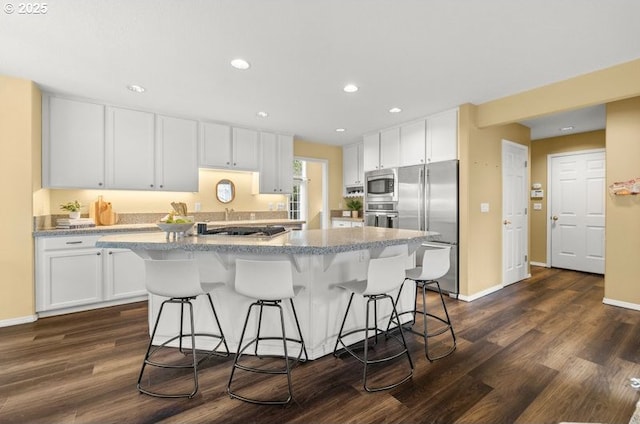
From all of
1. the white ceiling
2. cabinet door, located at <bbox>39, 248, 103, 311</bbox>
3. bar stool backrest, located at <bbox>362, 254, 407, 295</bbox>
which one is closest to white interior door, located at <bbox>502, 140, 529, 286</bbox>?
the white ceiling

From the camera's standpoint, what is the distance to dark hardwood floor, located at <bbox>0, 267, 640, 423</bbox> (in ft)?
5.83

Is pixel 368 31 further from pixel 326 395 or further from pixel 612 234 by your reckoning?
pixel 612 234

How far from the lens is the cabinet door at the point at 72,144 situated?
3477mm

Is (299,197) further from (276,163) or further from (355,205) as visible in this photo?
(276,163)

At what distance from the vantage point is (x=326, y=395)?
1.95 meters

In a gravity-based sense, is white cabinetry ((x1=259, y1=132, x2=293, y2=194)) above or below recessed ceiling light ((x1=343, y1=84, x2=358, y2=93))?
below

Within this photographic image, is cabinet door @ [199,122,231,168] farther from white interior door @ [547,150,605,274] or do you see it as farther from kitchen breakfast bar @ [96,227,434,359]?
white interior door @ [547,150,605,274]

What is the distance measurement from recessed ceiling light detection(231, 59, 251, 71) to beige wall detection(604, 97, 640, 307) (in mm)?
4187

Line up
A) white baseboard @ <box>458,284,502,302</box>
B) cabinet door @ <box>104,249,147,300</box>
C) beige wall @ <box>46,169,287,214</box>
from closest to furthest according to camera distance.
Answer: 1. cabinet door @ <box>104,249,147,300</box>
2. white baseboard @ <box>458,284,502,302</box>
3. beige wall @ <box>46,169,287,214</box>

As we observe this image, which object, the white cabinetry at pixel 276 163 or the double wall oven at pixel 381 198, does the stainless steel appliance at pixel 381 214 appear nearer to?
the double wall oven at pixel 381 198

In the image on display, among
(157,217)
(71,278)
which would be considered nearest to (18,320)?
(71,278)

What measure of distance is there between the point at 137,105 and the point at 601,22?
4620 mm

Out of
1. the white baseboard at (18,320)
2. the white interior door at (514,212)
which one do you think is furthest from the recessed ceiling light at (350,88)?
the white baseboard at (18,320)

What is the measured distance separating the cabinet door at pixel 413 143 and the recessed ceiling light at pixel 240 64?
2.67 metres
